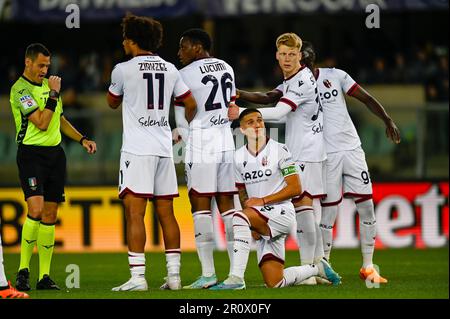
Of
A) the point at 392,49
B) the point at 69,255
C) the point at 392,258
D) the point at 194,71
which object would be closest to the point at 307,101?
the point at 194,71

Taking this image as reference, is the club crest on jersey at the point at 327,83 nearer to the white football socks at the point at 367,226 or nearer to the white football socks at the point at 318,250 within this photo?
the white football socks at the point at 367,226

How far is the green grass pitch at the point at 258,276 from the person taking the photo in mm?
9859

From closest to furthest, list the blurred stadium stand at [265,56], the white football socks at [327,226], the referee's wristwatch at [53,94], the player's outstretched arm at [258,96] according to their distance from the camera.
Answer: the referee's wristwatch at [53,94] < the player's outstretched arm at [258,96] < the white football socks at [327,226] < the blurred stadium stand at [265,56]

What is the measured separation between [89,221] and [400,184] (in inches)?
179

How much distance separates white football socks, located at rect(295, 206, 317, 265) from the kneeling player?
221 mm

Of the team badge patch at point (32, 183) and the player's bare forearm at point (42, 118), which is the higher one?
the player's bare forearm at point (42, 118)

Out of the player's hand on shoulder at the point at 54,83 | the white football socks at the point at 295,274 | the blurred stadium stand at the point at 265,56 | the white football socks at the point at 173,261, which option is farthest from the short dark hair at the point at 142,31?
the blurred stadium stand at the point at 265,56

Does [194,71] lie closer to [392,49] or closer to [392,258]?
A: [392,258]

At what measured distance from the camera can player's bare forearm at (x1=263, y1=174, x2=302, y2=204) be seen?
1047 centimetres

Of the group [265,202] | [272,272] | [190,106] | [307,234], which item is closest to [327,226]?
[307,234]

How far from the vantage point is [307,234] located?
36.3 ft

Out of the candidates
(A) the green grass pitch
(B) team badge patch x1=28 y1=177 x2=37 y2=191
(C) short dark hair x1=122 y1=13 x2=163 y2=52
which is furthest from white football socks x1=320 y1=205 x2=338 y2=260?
(B) team badge patch x1=28 y1=177 x2=37 y2=191

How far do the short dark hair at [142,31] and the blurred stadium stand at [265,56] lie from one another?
283 inches

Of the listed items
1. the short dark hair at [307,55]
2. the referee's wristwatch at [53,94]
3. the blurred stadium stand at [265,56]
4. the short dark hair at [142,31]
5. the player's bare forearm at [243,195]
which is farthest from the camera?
the blurred stadium stand at [265,56]
